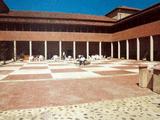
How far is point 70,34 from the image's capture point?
3756 cm

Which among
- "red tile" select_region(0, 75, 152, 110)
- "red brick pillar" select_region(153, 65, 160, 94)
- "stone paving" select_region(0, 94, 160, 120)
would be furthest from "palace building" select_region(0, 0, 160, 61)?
"stone paving" select_region(0, 94, 160, 120)

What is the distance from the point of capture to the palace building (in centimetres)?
3234

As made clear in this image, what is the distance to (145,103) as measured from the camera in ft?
22.6

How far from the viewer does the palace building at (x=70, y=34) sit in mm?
32341

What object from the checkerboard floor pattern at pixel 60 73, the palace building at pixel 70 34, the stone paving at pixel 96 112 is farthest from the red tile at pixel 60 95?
the palace building at pixel 70 34

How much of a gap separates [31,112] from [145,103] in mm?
3852

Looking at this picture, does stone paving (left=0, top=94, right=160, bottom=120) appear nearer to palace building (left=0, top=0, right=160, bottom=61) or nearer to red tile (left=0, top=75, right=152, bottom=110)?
red tile (left=0, top=75, right=152, bottom=110)

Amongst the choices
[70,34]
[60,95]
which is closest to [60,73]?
[60,95]

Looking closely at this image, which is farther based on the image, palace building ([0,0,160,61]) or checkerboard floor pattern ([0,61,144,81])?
palace building ([0,0,160,61])

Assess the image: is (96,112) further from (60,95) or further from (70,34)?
(70,34)

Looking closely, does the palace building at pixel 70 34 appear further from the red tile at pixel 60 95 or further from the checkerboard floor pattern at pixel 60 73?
the red tile at pixel 60 95

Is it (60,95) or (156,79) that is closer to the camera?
(60,95)

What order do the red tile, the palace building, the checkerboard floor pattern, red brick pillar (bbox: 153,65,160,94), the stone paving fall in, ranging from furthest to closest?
the palace building
the checkerboard floor pattern
red brick pillar (bbox: 153,65,160,94)
the red tile
the stone paving

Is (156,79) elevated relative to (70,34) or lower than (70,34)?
lower
